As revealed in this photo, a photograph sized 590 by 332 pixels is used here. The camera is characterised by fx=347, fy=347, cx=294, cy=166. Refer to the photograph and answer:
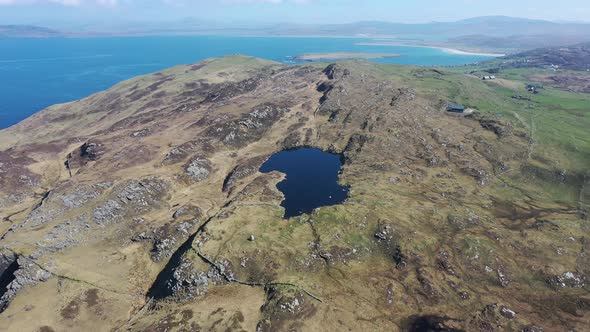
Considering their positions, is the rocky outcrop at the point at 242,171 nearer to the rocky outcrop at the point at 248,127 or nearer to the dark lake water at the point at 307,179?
the dark lake water at the point at 307,179

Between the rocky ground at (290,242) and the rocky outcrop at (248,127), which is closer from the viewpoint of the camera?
the rocky ground at (290,242)

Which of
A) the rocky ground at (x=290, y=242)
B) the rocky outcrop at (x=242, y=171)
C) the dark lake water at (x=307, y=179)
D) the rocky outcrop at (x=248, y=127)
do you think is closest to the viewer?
the rocky ground at (x=290, y=242)

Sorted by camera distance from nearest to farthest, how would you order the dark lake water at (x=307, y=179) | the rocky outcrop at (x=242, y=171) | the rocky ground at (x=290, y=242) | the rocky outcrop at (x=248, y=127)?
the rocky ground at (x=290, y=242), the dark lake water at (x=307, y=179), the rocky outcrop at (x=242, y=171), the rocky outcrop at (x=248, y=127)

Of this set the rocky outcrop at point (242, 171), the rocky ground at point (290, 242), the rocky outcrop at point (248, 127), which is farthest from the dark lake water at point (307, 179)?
the rocky outcrop at point (248, 127)

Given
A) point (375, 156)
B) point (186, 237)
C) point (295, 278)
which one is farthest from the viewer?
point (375, 156)

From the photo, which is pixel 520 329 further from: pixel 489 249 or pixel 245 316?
pixel 245 316

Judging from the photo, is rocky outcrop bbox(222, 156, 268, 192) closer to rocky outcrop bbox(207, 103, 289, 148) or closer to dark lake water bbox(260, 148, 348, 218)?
dark lake water bbox(260, 148, 348, 218)

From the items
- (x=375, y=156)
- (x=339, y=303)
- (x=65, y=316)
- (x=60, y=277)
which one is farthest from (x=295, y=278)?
(x=375, y=156)

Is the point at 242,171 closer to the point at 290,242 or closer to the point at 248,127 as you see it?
the point at 248,127
